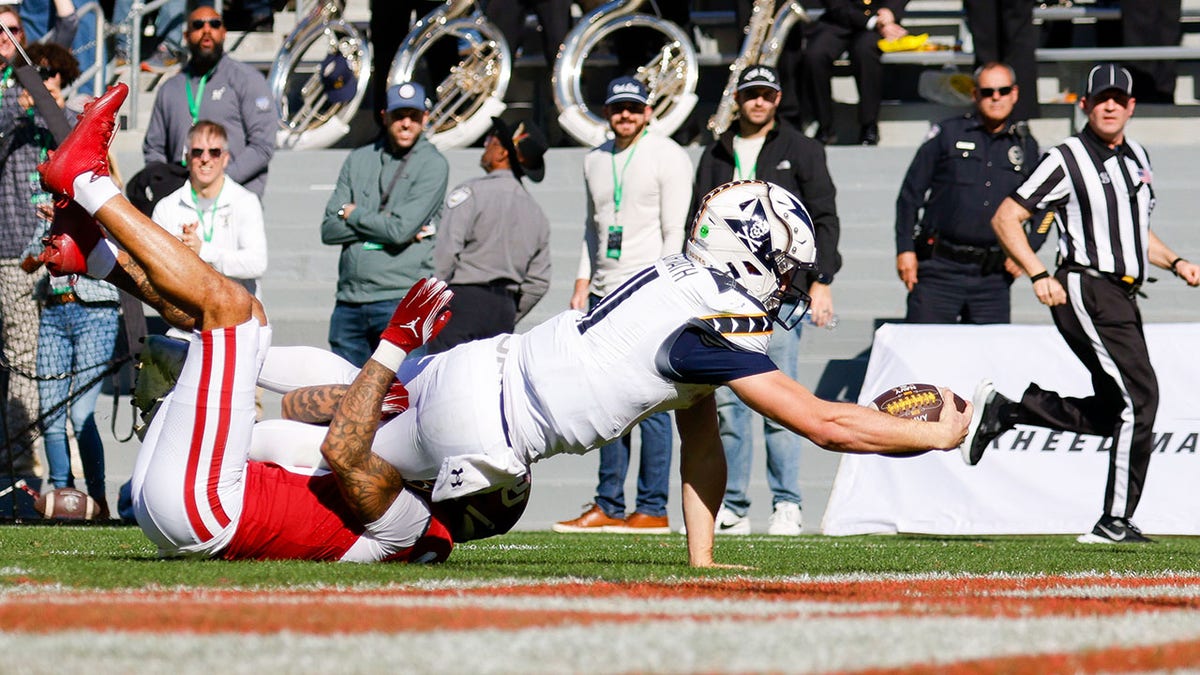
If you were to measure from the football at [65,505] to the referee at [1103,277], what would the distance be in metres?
4.39

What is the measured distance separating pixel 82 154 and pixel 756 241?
208 centimetres

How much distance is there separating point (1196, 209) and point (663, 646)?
10.5 metres

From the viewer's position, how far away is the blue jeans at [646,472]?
29.0ft

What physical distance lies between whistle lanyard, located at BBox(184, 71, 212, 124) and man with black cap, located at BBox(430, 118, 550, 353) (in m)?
1.78

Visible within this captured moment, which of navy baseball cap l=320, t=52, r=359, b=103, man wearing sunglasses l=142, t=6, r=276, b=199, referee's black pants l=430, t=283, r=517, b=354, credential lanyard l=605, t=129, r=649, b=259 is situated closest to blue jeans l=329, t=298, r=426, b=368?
referee's black pants l=430, t=283, r=517, b=354

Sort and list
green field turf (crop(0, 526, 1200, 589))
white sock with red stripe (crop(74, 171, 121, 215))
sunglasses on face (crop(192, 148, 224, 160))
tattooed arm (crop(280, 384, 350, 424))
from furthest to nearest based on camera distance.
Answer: sunglasses on face (crop(192, 148, 224, 160)) → tattooed arm (crop(280, 384, 350, 424)) → white sock with red stripe (crop(74, 171, 121, 215)) → green field turf (crop(0, 526, 1200, 589))

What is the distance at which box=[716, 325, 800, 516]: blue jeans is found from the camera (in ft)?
28.9

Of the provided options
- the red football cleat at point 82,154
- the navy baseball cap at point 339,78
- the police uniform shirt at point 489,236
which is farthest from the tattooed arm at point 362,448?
the navy baseball cap at point 339,78

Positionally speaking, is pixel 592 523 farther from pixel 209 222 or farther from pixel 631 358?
pixel 631 358

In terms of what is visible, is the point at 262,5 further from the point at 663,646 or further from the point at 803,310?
the point at 663,646

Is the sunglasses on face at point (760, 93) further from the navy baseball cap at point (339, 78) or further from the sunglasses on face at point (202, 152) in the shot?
the navy baseball cap at point (339, 78)

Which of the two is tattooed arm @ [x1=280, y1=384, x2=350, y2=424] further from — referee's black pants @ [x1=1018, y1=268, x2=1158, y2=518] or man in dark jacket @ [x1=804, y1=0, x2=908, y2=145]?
man in dark jacket @ [x1=804, y1=0, x2=908, y2=145]

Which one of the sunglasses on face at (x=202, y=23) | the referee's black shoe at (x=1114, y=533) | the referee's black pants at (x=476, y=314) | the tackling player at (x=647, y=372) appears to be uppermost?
the tackling player at (x=647, y=372)

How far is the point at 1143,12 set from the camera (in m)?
13.3
